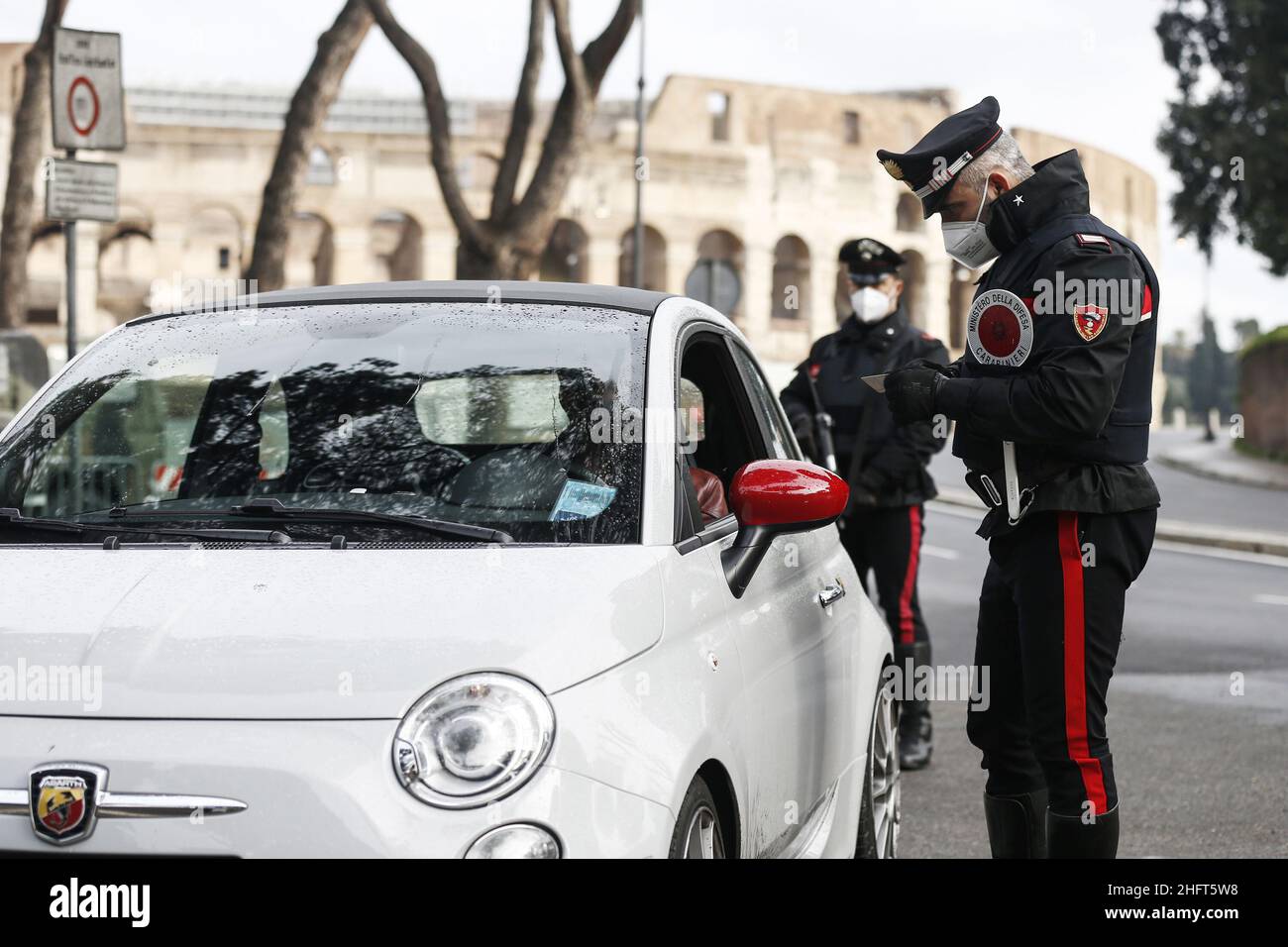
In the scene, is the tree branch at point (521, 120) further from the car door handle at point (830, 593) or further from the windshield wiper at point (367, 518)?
the windshield wiper at point (367, 518)

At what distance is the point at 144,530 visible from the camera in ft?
11.4

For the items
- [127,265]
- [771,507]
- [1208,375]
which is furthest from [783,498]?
[1208,375]

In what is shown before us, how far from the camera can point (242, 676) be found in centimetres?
279

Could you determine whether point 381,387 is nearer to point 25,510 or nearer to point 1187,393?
point 25,510

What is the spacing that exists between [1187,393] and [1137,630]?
11619 cm

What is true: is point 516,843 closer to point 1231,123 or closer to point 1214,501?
point 1214,501

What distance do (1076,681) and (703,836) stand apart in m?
1.18

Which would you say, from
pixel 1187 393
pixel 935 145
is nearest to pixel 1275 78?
pixel 935 145

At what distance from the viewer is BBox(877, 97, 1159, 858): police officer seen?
392 cm

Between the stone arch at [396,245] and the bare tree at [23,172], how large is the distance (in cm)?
3513

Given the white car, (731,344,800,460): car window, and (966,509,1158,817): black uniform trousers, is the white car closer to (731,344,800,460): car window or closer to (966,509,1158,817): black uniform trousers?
(731,344,800,460): car window

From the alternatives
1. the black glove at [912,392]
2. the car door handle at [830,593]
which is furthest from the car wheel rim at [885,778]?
the black glove at [912,392]

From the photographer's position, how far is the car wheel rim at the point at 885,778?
16.0 feet

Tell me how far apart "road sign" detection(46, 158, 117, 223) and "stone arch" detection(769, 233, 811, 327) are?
62.4 meters
